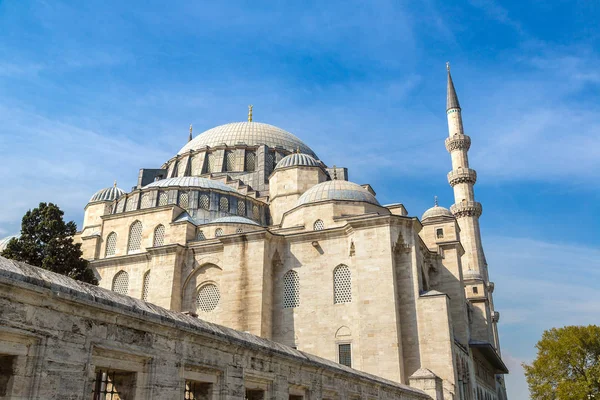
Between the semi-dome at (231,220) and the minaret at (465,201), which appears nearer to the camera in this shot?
the semi-dome at (231,220)

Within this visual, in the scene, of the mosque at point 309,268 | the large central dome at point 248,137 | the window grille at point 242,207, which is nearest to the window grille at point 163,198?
the mosque at point 309,268

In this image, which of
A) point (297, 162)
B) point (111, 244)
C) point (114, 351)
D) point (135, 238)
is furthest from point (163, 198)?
point (114, 351)

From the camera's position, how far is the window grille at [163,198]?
72.9ft

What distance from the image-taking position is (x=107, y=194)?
26984mm

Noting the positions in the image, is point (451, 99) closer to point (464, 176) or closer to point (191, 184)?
point (464, 176)

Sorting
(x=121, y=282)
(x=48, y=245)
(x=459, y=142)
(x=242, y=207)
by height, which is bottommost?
(x=48, y=245)

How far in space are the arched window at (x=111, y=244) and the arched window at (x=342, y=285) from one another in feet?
31.6

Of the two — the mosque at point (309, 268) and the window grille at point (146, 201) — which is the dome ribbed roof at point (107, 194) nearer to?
the mosque at point (309, 268)

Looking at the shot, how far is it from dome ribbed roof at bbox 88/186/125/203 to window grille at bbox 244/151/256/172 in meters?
6.51

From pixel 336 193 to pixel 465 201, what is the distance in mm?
12667

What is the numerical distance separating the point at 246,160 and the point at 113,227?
917 centimetres

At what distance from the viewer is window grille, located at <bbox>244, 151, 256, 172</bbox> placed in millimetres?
29000

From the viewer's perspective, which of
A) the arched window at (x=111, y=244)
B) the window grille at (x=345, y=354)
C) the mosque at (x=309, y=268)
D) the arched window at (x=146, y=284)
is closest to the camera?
the mosque at (x=309, y=268)

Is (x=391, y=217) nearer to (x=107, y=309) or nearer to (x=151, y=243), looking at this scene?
(x=151, y=243)
